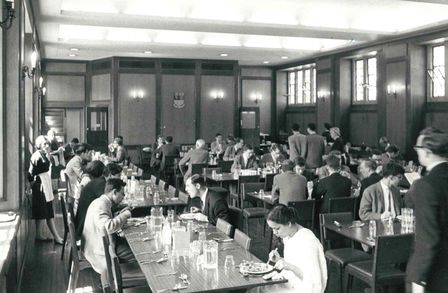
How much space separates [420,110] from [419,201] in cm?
978

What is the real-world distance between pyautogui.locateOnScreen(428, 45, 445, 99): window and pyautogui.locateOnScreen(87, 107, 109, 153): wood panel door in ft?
32.5

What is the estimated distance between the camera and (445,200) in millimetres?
2729

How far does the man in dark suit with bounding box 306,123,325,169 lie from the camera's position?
9.66 m

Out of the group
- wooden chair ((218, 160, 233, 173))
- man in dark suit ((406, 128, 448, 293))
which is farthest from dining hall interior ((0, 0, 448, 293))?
wooden chair ((218, 160, 233, 173))

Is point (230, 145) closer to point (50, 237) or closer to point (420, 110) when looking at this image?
point (420, 110)

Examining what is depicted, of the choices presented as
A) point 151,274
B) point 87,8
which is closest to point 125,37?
point 87,8

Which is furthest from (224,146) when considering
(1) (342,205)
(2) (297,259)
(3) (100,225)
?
(2) (297,259)

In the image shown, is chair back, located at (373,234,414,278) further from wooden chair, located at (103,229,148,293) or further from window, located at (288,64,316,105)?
window, located at (288,64,316,105)

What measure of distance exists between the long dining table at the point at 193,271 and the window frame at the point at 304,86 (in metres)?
12.7

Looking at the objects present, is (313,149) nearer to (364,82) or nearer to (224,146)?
(224,146)

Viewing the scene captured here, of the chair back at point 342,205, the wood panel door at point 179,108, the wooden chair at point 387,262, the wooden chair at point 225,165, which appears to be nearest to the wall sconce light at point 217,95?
the wood panel door at point 179,108

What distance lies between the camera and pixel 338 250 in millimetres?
5090

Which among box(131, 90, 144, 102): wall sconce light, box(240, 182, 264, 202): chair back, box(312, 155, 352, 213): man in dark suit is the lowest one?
box(240, 182, 264, 202): chair back

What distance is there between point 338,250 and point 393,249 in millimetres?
1061
